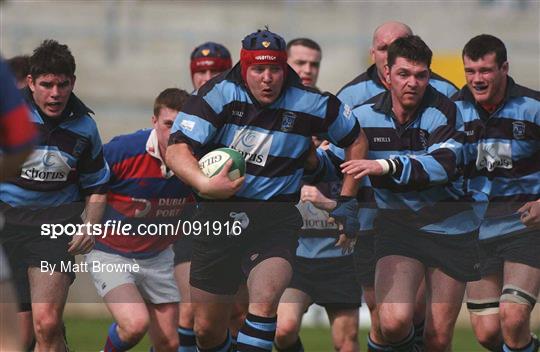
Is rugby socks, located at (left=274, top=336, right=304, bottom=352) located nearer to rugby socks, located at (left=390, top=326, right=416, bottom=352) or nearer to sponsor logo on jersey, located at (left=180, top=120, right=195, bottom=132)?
rugby socks, located at (left=390, top=326, right=416, bottom=352)

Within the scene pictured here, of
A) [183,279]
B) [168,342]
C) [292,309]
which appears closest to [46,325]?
[168,342]

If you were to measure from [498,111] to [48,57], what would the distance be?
3221mm

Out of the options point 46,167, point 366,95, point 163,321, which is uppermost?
point 366,95

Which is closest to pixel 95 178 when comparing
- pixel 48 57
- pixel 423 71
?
pixel 48 57

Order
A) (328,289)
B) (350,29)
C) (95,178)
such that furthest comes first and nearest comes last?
1. (350,29)
2. (328,289)
3. (95,178)

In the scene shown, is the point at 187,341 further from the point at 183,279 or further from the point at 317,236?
the point at 317,236

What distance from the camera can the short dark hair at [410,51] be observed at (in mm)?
8219

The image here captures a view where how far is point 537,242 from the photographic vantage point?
867 cm

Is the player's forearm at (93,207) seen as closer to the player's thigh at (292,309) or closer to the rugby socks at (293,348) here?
the player's thigh at (292,309)

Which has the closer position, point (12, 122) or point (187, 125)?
point (12, 122)

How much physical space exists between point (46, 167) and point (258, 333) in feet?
6.47

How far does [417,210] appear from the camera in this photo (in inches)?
333

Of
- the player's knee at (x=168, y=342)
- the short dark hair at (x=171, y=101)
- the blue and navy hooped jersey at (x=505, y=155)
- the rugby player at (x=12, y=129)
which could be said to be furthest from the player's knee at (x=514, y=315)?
the rugby player at (x=12, y=129)

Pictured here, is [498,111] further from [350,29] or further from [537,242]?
[350,29]
